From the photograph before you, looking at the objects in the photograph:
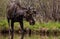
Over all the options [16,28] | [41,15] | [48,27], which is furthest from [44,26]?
[41,15]

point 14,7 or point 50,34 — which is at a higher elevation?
point 14,7

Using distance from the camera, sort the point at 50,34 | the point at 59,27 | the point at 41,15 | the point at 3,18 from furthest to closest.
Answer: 1. the point at 41,15
2. the point at 3,18
3. the point at 59,27
4. the point at 50,34

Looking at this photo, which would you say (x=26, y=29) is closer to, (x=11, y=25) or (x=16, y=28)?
(x=16, y=28)

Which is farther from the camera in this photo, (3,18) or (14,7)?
(3,18)

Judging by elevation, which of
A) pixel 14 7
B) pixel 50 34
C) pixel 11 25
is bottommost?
pixel 50 34

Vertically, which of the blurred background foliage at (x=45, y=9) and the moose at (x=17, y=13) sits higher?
the moose at (x=17, y=13)

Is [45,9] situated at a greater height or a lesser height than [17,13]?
lesser

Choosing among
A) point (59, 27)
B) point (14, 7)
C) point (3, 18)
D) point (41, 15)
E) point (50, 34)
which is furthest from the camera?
point (41, 15)

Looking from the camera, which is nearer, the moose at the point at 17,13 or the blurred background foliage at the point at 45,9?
the moose at the point at 17,13

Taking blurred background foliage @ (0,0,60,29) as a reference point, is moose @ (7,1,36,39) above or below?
above

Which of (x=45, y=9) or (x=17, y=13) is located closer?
(x=17, y=13)

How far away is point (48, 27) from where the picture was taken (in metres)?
16.1

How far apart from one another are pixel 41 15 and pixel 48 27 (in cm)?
361

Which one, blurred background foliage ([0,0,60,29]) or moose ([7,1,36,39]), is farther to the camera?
blurred background foliage ([0,0,60,29])
